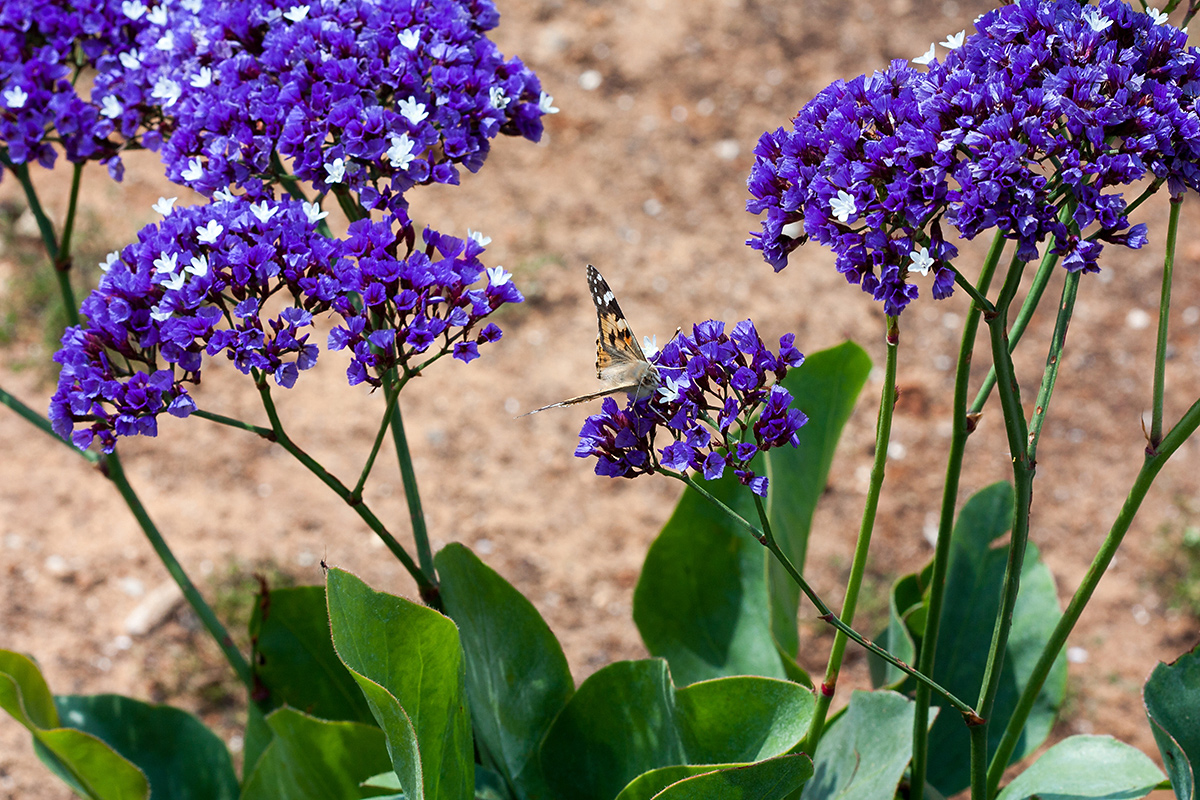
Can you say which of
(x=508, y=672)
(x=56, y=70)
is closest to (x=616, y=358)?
(x=508, y=672)

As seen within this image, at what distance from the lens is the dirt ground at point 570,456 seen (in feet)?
9.27

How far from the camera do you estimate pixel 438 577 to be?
1444mm

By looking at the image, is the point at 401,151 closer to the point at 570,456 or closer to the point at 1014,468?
the point at 1014,468

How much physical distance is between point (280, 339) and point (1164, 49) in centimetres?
95

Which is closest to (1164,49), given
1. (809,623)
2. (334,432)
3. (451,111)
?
(451,111)

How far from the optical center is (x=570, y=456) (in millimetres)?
3281

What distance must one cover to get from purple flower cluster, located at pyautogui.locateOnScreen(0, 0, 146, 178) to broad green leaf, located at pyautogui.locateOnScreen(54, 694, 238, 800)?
901 mm

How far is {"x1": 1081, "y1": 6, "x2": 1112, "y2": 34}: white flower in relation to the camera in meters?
1.00

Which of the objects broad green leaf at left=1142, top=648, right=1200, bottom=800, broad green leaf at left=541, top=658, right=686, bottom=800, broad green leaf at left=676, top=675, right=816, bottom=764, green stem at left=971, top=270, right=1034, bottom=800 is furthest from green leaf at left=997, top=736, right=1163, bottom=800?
broad green leaf at left=541, top=658, right=686, bottom=800

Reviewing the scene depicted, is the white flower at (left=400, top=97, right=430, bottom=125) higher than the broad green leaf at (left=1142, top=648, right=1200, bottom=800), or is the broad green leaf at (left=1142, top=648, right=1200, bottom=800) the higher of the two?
the white flower at (left=400, top=97, right=430, bottom=125)

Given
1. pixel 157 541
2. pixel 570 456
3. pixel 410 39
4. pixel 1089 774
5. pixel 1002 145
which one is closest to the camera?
pixel 1002 145

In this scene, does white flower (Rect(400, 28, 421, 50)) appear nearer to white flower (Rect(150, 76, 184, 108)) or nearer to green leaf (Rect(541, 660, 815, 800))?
white flower (Rect(150, 76, 184, 108))

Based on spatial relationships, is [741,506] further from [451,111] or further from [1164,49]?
[1164,49]

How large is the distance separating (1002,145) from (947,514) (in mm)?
458
